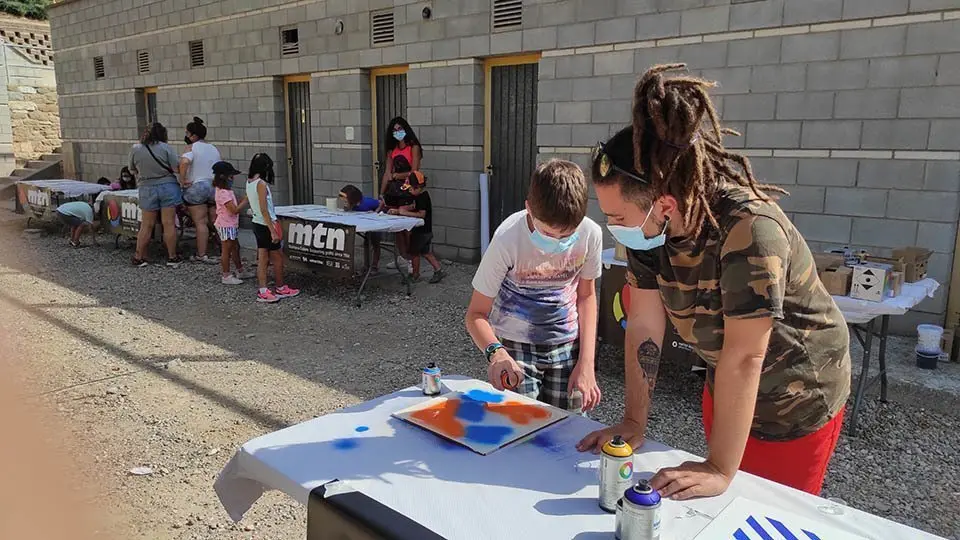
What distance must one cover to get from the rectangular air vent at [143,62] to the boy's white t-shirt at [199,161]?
634 cm

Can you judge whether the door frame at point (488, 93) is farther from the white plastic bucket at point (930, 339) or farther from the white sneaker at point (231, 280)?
the white plastic bucket at point (930, 339)

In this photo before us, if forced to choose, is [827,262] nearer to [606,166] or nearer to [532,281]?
[532,281]

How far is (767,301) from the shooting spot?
1.48 m

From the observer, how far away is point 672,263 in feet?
5.70

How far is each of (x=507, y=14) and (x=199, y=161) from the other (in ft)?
14.8

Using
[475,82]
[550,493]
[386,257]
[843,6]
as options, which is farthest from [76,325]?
[843,6]

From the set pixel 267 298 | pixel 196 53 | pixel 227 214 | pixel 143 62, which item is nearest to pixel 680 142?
pixel 267 298

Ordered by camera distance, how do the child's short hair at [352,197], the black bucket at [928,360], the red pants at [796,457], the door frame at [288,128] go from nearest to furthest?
the red pants at [796,457]
the black bucket at [928,360]
the child's short hair at [352,197]
the door frame at [288,128]

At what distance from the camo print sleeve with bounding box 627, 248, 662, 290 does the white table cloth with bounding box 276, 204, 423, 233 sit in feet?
15.8

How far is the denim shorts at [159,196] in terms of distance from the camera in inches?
347

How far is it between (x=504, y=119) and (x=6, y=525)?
807cm

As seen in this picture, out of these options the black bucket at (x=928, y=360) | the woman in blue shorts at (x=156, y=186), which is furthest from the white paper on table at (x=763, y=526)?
the woman in blue shorts at (x=156, y=186)

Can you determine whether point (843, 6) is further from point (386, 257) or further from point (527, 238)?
point (386, 257)

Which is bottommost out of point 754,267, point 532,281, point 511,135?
point 532,281
